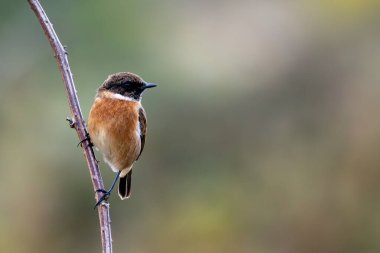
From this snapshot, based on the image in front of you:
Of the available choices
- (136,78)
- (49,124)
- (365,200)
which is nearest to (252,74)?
(365,200)

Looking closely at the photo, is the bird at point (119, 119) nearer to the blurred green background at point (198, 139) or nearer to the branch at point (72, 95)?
the branch at point (72, 95)

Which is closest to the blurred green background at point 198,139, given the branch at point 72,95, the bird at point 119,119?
the bird at point 119,119

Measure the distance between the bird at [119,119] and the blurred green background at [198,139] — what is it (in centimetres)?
381

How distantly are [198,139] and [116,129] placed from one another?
6.66m

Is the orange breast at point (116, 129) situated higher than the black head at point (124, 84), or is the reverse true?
the black head at point (124, 84)

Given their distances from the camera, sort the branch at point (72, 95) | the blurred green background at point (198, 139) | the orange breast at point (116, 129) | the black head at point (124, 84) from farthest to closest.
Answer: the blurred green background at point (198, 139), the black head at point (124, 84), the orange breast at point (116, 129), the branch at point (72, 95)

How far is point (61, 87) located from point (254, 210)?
358cm

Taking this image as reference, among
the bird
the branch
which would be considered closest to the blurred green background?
the bird

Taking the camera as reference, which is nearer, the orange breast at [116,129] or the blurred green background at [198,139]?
the orange breast at [116,129]

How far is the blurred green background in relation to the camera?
1069 centimetres

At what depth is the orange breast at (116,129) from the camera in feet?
17.7

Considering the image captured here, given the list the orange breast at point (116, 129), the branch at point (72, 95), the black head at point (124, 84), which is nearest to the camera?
the branch at point (72, 95)

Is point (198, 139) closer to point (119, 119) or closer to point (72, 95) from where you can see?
point (119, 119)

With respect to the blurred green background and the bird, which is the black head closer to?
the bird
